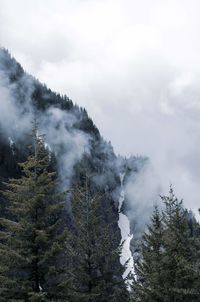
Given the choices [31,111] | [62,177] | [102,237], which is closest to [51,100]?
[31,111]

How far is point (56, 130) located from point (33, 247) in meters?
150

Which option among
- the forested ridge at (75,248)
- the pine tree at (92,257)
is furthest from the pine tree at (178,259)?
the pine tree at (92,257)

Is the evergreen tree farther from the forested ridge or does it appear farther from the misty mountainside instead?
the misty mountainside

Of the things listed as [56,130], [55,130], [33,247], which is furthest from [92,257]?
[56,130]

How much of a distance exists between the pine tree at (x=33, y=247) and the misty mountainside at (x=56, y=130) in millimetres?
107259

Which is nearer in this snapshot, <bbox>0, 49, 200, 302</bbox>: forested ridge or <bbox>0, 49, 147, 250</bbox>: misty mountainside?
<bbox>0, 49, 200, 302</bbox>: forested ridge

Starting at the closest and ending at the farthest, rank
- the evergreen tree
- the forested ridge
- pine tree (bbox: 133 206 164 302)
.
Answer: the forested ridge, the evergreen tree, pine tree (bbox: 133 206 164 302)

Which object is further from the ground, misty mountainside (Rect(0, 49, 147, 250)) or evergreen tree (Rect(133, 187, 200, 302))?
misty mountainside (Rect(0, 49, 147, 250))

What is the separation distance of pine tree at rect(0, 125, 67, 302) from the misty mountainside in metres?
107

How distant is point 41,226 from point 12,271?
2.35m

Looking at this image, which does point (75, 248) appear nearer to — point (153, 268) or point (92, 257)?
point (92, 257)

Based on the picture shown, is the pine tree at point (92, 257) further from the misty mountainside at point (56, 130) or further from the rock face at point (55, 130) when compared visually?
the rock face at point (55, 130)

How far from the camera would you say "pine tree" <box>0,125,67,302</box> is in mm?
21141

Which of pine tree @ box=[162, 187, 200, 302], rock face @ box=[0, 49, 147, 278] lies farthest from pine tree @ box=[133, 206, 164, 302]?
rock face @ box=[0, 49, 147, 278]
